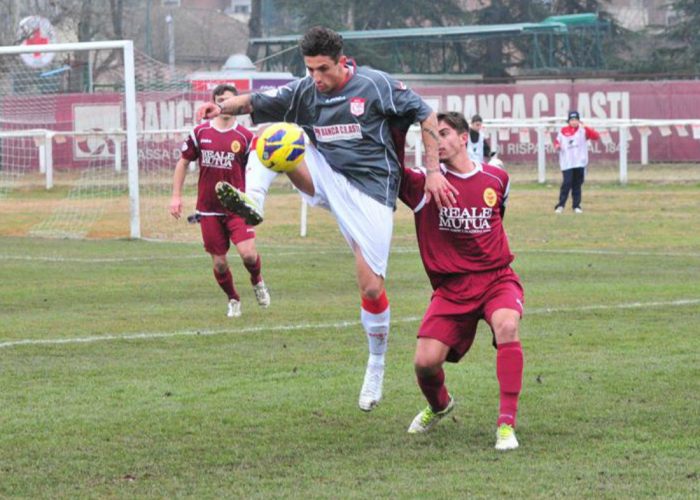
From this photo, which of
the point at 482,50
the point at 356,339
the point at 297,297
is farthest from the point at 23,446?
the point at 482,50

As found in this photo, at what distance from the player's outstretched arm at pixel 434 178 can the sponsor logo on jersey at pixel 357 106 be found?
43cm

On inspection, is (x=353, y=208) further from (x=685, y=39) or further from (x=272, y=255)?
(x=685, y=39)

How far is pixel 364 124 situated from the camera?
7.41 meters

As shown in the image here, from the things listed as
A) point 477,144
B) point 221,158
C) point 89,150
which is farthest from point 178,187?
point 89,150

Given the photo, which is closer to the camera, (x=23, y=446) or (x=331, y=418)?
(x=23, y=446)

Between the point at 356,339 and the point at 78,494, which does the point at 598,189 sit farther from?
the point at 78,494

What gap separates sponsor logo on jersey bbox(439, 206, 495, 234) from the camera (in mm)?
6980

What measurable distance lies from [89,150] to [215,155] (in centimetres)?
2283

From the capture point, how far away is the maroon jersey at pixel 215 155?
12.4 meters

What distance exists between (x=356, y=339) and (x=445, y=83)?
41.1 m

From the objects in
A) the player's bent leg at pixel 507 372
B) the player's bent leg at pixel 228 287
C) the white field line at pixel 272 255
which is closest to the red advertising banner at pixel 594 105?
the white field line at pixel 272 255

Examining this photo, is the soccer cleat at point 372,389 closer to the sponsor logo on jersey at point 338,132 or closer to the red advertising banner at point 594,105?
the sponsor logo on jersey at point 338,132

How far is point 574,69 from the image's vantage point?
4912 cm

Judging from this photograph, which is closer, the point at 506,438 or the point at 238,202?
the point at 506,438
